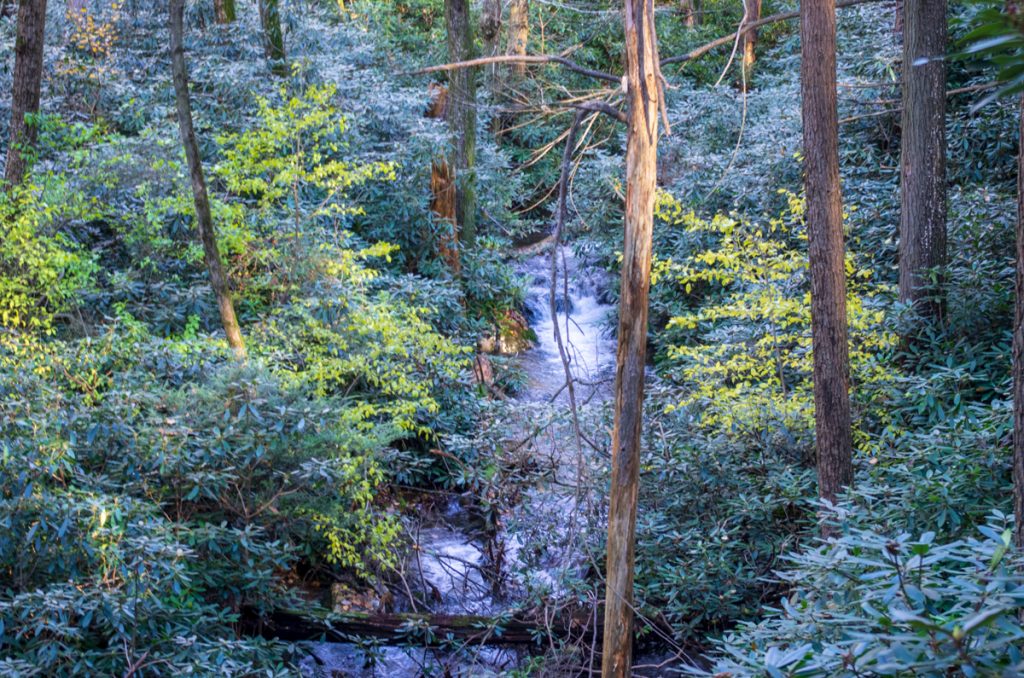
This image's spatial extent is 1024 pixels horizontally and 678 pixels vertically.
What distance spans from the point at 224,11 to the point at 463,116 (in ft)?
15.9

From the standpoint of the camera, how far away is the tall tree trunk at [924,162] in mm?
8102

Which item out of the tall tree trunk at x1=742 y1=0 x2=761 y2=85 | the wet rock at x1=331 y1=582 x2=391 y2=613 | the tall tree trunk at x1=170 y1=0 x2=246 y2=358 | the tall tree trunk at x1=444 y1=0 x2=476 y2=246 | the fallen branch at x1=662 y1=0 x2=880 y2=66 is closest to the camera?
the fallen branch at x1=662 y1=0 x2=880 y2=66

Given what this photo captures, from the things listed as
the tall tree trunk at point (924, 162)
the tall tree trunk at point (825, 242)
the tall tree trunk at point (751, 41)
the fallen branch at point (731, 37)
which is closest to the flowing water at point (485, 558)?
the tall tree trunk at point (825, 242)

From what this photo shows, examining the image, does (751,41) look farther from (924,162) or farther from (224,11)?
(924,162)

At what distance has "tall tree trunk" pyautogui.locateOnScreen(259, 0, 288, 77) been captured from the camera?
13461mm

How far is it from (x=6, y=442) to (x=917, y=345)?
749cm

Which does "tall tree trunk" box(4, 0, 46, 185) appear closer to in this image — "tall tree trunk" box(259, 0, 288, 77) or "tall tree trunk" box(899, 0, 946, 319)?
"tall tree trunk" box(259, 0, 288, 77)

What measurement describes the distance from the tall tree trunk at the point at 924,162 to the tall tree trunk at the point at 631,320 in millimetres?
4190

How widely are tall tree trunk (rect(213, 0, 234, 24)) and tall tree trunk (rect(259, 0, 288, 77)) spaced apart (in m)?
1.34

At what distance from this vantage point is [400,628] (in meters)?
7.07

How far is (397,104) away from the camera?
1349 centimetres

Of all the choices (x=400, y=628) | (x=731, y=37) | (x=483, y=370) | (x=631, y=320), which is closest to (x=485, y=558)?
(x=400, y=628)

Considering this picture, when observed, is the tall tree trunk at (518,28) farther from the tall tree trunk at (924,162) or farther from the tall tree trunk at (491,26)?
the tall tree trunk at (924,162)

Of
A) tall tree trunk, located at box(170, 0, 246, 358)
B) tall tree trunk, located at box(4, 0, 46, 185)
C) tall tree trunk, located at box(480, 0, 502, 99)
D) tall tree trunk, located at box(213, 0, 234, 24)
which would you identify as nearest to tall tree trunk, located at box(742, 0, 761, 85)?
tall tree trunk, located at box(480, 0, 502, 99)
